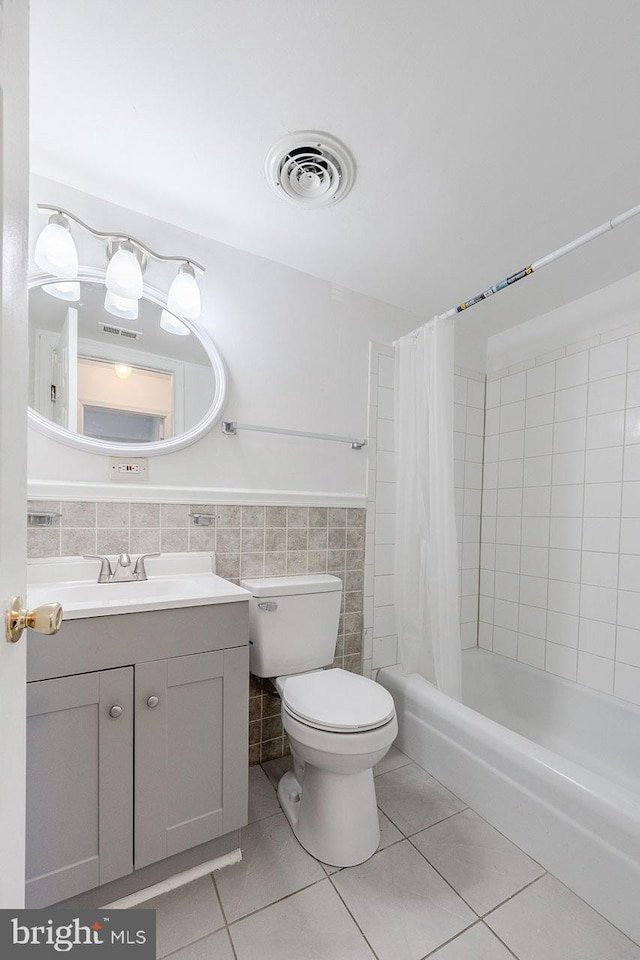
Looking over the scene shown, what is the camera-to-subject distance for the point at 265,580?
5.58 ft

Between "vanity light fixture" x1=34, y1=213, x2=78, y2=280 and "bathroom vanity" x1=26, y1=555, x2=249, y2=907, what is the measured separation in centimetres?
103

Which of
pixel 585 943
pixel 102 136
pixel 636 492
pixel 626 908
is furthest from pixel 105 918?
pixel 636 492

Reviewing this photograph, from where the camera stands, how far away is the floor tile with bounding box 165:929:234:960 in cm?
102

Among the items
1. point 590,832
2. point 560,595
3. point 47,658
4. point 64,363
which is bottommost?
point 590,832

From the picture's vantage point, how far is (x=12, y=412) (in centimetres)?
57

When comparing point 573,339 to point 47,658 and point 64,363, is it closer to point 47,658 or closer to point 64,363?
point 64,363

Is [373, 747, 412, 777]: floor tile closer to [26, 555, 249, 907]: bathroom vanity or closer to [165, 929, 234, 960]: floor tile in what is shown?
[26, 555, 249, 907]: bathroom vanity

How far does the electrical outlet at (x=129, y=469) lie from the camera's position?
1.48 metres

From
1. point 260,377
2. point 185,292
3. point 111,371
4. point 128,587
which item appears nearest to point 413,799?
point 128,587

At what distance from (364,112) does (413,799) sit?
2263 mm

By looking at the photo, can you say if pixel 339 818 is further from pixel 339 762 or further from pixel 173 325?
pixel 173 325

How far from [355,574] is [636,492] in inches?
50.0

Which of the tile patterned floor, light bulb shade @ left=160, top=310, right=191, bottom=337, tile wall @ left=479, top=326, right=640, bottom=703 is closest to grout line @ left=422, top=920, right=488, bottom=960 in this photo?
the tile patterned floor
